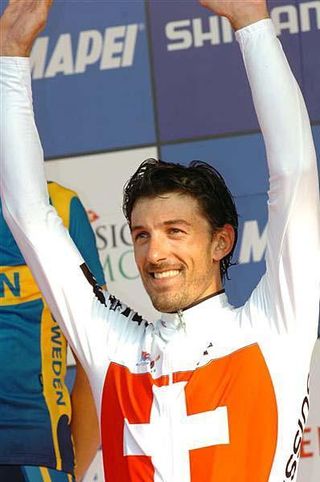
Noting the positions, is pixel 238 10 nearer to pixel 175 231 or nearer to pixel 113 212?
pixel 175 231

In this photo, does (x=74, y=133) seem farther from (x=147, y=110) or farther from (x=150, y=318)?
(x=150, y=318)

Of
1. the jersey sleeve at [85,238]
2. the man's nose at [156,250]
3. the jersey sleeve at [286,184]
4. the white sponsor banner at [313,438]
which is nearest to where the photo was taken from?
the jersey sleeve at [286,184]

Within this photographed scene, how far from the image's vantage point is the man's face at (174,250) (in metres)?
1.98

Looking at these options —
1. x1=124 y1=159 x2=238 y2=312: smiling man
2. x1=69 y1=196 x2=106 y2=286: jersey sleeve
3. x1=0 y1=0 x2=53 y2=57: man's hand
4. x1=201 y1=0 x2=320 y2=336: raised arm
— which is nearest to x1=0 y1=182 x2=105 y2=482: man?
x1=69 y1=196 x2=106 y2=286: jersey sleeve

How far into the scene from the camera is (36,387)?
2617mm

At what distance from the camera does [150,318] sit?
8.73 ft

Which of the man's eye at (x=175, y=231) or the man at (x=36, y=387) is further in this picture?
the man at (x=36, y=387)

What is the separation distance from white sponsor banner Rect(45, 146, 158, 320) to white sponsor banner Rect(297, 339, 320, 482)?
1.27ft

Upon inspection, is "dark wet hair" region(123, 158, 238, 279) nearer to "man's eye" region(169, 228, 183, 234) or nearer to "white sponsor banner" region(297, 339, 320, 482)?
"man's eye" region(169, 228, 183, 234)

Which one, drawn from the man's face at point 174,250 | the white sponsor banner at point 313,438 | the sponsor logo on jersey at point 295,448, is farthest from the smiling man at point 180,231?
the white sponsor banner at point 313,438

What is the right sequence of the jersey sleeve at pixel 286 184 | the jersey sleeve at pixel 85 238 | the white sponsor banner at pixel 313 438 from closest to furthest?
the jersey sleeve at pixel 286 184
the white sponsor banner at pixel 313 438
the jersey sleeve at pixel 85 238

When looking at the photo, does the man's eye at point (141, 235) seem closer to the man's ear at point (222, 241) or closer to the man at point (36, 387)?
→ the man's ear at point (222, 241)

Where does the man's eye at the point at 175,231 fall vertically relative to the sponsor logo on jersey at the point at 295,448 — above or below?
above

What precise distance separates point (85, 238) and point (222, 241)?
0.66m
